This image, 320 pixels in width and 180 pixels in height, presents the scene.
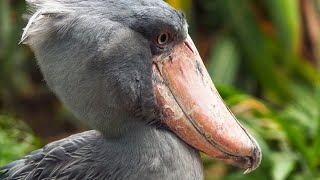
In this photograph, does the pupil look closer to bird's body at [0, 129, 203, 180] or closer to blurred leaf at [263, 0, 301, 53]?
bird's body at [0, 129, 203, 180]

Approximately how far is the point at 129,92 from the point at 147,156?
0.17 meters

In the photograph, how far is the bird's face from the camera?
1.99m

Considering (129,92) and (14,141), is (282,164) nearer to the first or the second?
(14,141)

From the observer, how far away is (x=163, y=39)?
6.78 ft

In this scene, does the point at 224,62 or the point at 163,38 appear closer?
the point at 163,38

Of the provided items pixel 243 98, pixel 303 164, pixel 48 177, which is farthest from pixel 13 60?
pixel 48 177

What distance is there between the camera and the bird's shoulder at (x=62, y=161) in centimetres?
211

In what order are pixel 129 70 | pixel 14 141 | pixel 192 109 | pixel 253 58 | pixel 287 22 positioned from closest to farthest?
pixel 129 70 < pixel 192 109 < pixel 14 141 < pixel 287 22 < pixel 253 58

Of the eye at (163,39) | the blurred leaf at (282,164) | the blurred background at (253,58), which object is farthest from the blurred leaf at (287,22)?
the eye at (163,39)

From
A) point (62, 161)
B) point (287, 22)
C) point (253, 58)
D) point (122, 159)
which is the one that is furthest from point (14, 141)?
point (253, 58)

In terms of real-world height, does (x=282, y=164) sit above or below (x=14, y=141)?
Answer: below

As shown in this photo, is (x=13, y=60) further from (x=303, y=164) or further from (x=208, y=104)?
(x=208, y=104)

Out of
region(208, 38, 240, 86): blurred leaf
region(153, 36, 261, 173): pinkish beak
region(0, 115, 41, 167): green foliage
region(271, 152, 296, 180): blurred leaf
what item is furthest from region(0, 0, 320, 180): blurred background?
region(153, 36, 261, 173): pinkish beak

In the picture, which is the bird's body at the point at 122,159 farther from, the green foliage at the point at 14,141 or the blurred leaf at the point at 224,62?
the blurred leaf at the point at 224,62
